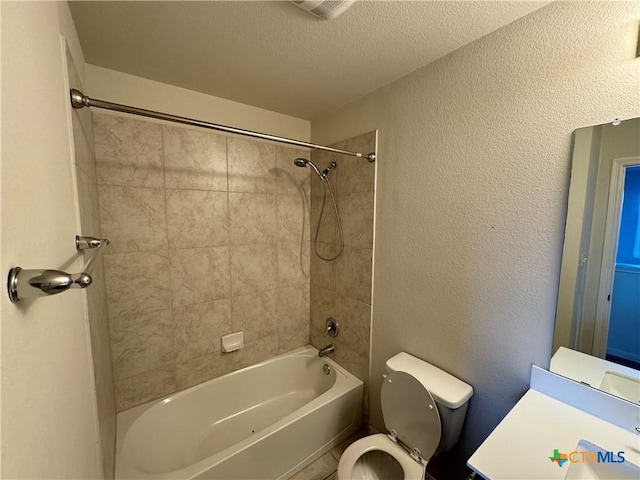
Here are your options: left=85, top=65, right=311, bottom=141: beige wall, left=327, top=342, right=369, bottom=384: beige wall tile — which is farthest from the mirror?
left=85, top=65, right=311, bottom=141: beige wall

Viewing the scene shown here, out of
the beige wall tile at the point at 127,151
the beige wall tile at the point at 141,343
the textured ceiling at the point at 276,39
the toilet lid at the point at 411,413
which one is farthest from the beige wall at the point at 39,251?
the toilet lid at the point at 411,413

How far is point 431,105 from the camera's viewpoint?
1.32 meters

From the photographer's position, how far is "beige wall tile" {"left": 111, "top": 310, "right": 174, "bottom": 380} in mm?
1526

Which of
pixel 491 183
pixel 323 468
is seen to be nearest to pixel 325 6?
pixel 491 183

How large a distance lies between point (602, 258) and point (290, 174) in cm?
183

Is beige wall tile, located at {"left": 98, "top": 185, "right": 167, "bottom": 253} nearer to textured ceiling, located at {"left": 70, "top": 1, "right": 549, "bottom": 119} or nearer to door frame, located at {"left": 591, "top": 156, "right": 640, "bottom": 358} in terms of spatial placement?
textured ceiling, located at {"left": 70, "top": 1, "right": 549, "bottom": 119}

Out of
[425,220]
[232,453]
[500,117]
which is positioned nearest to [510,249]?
[425,220]

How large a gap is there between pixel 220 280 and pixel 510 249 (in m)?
1.73

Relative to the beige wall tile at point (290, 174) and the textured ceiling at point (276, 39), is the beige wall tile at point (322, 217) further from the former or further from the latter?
the textured ceiling at point (276, 39)

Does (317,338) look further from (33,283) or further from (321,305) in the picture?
(33,283)

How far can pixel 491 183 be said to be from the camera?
1123 mm

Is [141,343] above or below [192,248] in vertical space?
below

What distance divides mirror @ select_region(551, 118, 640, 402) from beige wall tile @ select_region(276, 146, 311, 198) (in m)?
1.64

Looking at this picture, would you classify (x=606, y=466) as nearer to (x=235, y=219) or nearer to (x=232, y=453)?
(x=232, y=453)
